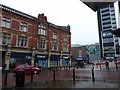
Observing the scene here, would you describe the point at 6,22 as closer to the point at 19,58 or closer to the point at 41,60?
the point at 19,58

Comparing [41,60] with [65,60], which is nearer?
[41,60]

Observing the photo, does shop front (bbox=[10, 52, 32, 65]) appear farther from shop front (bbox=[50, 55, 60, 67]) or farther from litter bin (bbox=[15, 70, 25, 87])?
litter bin (bbox=[15, 70, 25, 87])

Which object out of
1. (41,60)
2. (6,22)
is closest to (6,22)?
(6,22)

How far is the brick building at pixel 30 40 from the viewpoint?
29984mm

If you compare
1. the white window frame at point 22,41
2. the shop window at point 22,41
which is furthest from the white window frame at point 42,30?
the shop window at point 22,41

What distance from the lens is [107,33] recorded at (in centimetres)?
10012

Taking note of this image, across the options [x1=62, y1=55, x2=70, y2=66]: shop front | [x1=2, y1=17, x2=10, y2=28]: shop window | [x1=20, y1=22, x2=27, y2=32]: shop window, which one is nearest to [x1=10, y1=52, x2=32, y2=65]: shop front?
[x1=20, y1=22, x2=27, y2=32]: shop window

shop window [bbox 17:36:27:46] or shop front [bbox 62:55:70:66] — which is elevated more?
shop window [bbox 17:36:27:46]

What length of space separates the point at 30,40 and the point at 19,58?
5.00 m

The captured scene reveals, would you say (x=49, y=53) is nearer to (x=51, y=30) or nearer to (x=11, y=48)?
(x=51, y=30)

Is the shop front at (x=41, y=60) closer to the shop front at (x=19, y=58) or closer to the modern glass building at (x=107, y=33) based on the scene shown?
the shop front at (x=19, y=58)

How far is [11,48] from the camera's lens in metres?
30.5

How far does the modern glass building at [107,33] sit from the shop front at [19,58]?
69.8m

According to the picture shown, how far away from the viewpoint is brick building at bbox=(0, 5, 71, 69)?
98.4 feet
